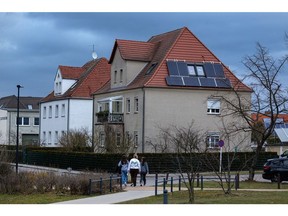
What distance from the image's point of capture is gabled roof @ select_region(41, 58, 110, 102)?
2640 inches

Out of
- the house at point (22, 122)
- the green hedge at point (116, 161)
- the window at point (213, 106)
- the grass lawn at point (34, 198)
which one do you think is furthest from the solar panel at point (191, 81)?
the house at point (22, 122)

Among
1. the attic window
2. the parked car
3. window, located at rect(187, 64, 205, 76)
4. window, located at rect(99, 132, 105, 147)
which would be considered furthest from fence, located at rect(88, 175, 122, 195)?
window, located at rect(187, 64, 205, 76)

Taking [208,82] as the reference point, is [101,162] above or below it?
below

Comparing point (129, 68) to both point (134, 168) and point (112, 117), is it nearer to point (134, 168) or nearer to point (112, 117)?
point (112, 117)

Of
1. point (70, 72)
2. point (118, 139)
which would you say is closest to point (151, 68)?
point (118, 139)

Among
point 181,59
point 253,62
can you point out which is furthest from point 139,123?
point 253,62

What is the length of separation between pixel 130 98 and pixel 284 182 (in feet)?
74.3

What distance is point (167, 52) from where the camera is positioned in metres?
51.5

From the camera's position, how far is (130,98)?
52.4 m

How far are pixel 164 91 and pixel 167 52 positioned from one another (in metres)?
3.77

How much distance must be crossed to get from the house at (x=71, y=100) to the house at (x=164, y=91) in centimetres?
1125

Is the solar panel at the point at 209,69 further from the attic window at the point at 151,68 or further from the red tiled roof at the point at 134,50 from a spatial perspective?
the red tiled roof at the point at 134,50

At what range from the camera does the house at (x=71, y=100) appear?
6644 centimetres

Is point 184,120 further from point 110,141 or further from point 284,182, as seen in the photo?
point 284,182
